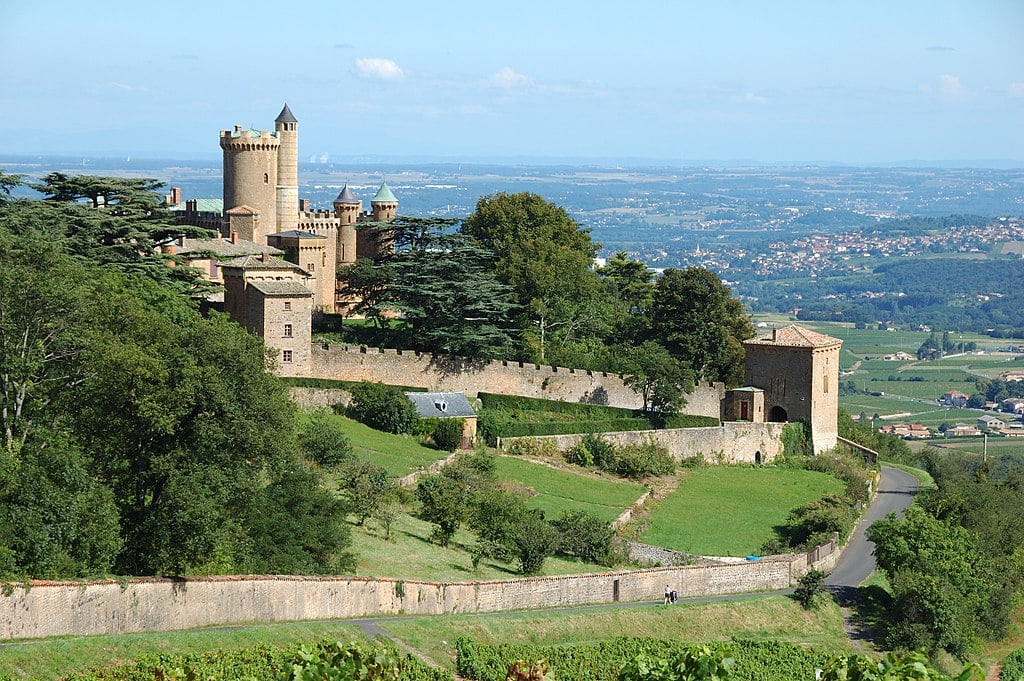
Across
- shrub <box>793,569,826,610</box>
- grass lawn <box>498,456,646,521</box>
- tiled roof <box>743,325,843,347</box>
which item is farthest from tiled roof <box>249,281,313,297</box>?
shrub <box>793,569,826,610</box>

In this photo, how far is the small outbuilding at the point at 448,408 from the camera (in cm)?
4428

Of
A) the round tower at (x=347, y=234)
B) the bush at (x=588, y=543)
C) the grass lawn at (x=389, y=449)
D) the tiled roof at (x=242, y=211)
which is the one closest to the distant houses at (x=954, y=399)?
the round tower at (x=347, y=234)

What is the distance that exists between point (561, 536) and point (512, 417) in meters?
10.3

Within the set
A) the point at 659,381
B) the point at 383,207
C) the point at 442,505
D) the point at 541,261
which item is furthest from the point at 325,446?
the point at 383,207

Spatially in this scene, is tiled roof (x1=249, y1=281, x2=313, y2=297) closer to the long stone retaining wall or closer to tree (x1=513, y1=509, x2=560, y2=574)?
tree (x1=513, y1=509, x2=560, y2=574)

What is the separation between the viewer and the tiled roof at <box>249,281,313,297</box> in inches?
1762

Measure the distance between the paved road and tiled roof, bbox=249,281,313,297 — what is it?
15523 mm

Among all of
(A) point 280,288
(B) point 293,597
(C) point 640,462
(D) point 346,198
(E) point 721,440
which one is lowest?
(C) point 640,462

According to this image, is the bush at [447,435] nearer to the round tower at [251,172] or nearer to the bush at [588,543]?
the bush at [588,543]

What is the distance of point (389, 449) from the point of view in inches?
1649

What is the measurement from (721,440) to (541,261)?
8701 millimetres

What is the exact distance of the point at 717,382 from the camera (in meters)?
50.8

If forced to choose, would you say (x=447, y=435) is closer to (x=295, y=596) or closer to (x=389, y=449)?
(x=389, y=449)

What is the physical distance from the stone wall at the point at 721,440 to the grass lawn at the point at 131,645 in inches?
792
